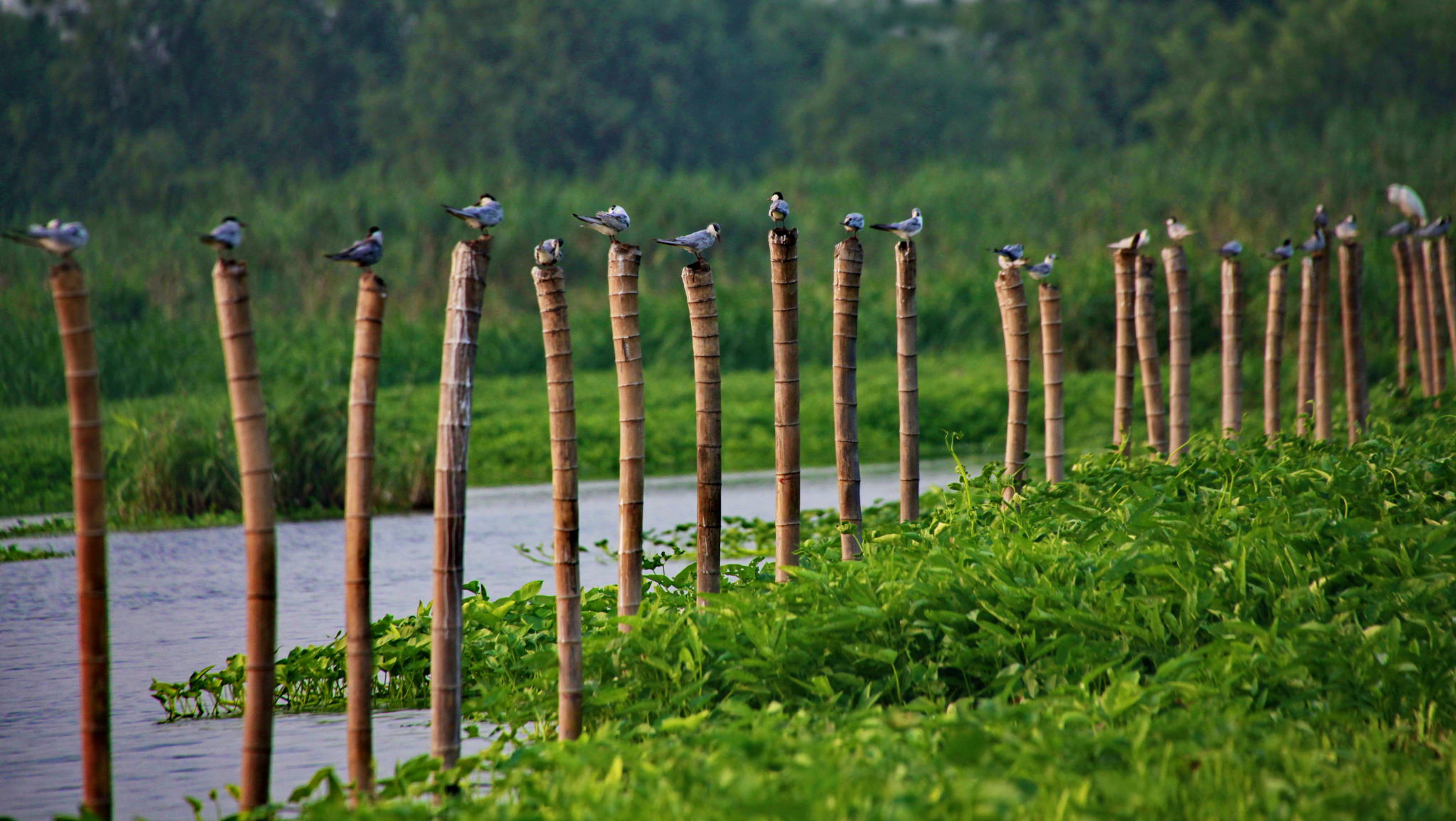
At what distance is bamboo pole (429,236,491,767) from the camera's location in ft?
16.5

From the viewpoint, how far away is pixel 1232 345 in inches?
408

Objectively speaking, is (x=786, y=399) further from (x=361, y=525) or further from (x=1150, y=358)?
(x=1150, y=358)

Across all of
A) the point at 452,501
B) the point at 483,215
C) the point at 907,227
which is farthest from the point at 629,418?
the point at 907,227

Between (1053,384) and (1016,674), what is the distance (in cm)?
381

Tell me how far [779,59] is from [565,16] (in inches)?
445

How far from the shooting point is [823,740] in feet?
15.5

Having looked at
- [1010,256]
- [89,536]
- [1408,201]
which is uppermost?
[1408,201]

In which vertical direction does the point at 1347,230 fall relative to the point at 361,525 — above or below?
above

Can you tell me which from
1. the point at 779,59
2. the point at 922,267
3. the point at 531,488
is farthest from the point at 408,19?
the point at 531,488

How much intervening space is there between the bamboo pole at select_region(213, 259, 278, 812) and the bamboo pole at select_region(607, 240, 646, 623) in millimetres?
1688

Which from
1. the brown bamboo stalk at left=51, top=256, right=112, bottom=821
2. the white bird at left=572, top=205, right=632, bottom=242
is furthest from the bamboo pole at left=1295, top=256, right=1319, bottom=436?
the brown bamboo stalk at left=51, top=256, right=112, bottom=821

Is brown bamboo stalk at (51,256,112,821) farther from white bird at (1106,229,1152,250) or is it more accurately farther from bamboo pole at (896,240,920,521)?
white bird at (1106,229,1152,250)

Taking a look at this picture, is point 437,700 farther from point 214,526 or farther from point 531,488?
point 531,488

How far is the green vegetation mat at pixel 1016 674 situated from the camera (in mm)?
4266
